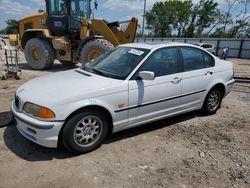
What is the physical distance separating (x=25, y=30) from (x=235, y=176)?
37.9 ft

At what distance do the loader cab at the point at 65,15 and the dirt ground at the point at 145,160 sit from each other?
21.0ft

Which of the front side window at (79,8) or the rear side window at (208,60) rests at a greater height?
the front side window at (79,8)

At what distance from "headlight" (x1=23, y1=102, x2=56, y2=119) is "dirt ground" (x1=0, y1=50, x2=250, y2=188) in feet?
2.17

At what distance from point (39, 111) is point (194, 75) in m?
2.94

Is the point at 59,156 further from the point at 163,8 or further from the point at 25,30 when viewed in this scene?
the point at 163,8

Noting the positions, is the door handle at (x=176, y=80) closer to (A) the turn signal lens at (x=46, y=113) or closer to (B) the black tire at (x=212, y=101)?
(B) the black tire at (x=212, y=101)

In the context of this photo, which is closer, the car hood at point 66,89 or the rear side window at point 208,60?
the car hood at point 66,89

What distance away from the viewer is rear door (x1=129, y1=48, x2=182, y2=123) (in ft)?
12.9

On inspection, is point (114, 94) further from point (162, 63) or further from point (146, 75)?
point (162, 63)

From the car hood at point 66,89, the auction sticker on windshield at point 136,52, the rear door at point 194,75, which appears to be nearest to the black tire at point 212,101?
the rear door at point 194,75

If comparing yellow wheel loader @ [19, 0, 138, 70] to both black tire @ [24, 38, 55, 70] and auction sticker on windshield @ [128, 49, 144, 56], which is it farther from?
auction sticker on windshield @ [128, 49, 144, 56]

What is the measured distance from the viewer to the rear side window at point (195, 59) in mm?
4689

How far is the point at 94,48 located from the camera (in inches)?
373

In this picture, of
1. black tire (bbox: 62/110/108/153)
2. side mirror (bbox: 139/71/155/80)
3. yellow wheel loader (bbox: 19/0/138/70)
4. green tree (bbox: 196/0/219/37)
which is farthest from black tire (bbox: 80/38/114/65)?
green tree (bbox: 196/0/219/37)
